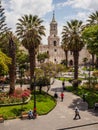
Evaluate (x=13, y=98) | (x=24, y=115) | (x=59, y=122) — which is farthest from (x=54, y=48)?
(x=59, y=122)

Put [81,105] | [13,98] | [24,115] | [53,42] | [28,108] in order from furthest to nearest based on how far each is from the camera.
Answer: [53,42]
[81,105]
[13,98]
[28,108]
[24,115]

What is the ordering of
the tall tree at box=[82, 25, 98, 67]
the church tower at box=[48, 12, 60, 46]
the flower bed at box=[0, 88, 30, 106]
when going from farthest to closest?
the church tower at box=[48, 12, 60, 46] → the tall tree at box=[82, 25, 98, 67] → the flower bed at box=[0, 88, 30, 106]

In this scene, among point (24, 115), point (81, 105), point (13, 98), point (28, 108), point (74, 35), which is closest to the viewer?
point (24, 115)

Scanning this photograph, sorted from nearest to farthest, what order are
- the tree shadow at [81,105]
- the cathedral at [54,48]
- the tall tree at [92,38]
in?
the tree shadow at [81,105] → the tall tree at [92,38] → the cathedral at [54,48]

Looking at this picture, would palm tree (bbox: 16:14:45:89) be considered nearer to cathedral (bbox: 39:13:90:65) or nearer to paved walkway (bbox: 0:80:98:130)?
paved walkway (bbox: 0:80:98:130)

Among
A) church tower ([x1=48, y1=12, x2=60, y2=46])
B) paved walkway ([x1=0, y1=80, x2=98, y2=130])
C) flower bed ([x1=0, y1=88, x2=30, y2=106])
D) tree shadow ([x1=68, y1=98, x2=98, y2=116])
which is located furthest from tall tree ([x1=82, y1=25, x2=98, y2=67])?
church tower ([x1=48, y1=12, x2=60, y2=46])

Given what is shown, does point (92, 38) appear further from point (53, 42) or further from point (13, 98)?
point (53, 42)

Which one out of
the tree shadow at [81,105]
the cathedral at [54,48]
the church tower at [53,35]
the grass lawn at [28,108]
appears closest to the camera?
the grass lawn at [28,108]

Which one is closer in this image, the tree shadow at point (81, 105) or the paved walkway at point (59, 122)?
the paved walkway at point (59, 122)

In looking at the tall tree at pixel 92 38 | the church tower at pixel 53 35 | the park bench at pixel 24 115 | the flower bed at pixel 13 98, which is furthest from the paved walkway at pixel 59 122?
the church tower at pixel 53 35

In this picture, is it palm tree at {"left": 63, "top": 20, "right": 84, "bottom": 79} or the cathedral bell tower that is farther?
the cathedral bell tower

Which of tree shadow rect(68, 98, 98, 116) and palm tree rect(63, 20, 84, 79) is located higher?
palm tree rect(63, 20, 84, 79)

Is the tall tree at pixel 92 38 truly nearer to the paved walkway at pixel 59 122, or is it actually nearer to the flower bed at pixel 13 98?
the paved walkway at pixel 59 122

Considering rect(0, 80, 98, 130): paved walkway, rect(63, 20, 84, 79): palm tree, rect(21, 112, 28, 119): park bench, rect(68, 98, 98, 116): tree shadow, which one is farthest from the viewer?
rect(63, 20, 84, 79): palm tree
